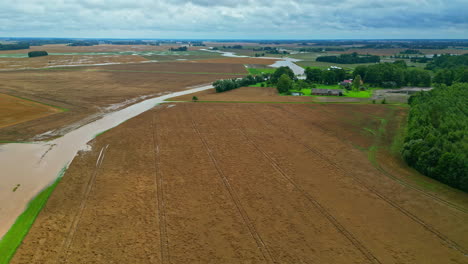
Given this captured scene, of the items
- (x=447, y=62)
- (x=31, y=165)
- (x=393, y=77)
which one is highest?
(x=447, y=62)

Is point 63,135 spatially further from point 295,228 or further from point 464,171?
point 464,171

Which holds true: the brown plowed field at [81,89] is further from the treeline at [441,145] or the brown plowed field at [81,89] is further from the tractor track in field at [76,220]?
the treeline at [441,145]

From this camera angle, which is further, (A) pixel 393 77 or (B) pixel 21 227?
(A) pixel 393 77

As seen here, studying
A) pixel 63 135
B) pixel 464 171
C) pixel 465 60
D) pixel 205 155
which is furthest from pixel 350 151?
pixel 465 60

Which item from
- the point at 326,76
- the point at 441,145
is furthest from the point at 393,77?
the point at 441,145

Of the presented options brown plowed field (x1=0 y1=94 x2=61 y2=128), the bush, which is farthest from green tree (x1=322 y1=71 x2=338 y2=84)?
brown plowed field (x1=0 y1=94 x2=61 y2=128)

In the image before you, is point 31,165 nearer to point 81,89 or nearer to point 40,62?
point 81,89
